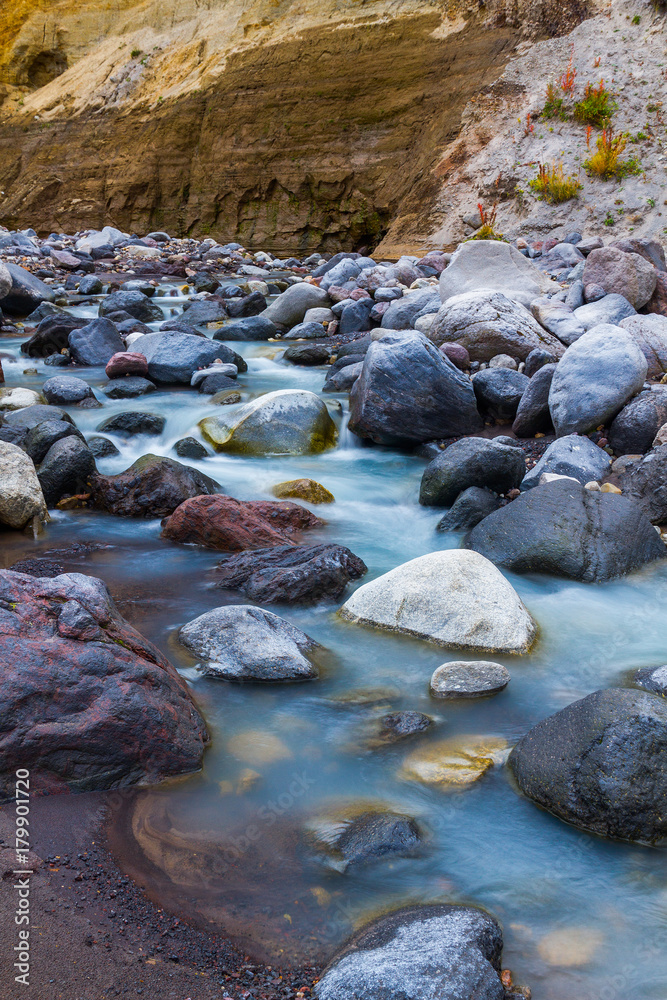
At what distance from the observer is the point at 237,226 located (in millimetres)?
19672

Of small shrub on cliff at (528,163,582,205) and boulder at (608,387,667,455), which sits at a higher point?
small shrub on cliff at (528,163,582,205)

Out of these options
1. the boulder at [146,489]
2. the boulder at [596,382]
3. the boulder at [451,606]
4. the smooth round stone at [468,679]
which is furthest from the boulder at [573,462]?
the boulder at [146,489]

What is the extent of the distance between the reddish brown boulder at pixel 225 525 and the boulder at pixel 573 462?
1.84 metres

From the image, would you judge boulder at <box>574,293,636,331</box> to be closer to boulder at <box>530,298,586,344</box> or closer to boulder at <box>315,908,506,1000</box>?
boulder at <box>530,298,586,344</box>

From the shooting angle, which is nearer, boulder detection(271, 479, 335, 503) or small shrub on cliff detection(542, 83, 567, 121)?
boulder detection(271, 479, 335, 503)

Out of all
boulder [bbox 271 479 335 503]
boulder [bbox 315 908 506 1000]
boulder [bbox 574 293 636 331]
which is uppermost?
boulder [bbox 574 293 636 331]

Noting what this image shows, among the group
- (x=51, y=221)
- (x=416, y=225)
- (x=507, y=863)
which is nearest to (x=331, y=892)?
(x=507, y=863)

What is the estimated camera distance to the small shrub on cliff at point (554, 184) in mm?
13703

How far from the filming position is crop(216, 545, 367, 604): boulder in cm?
391

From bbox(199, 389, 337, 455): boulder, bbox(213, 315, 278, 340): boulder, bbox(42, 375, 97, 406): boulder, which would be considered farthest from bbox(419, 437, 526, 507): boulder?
bbox(213, 315, 278, 340): boulder

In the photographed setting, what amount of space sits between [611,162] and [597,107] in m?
1.72

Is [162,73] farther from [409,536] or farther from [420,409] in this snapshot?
[409,536]

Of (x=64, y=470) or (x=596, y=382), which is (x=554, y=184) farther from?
(x=64, y=470)

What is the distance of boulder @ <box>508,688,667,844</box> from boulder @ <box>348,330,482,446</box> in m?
3.89
